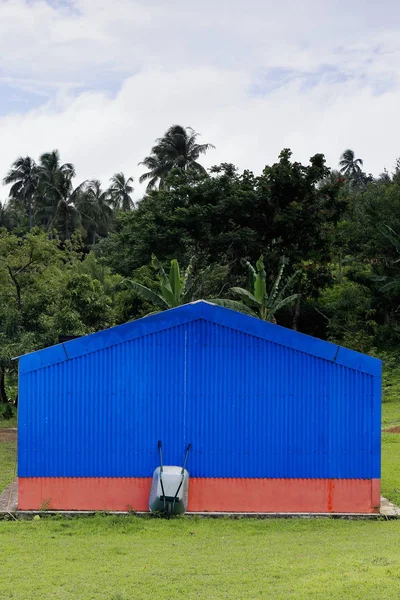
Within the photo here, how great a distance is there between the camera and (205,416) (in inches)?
554

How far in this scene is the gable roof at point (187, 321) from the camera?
46.4ft

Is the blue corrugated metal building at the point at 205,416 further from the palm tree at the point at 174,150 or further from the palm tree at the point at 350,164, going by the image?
the palm tree at the point at 350,164

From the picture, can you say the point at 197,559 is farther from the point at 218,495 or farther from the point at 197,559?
the point at 218,495

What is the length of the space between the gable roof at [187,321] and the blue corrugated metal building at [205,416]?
19 mm

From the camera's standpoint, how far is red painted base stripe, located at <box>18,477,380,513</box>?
13930mm

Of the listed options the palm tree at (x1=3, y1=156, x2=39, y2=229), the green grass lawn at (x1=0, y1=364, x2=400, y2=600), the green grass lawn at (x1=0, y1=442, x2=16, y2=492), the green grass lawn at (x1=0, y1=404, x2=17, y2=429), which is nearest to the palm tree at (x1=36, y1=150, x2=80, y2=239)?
the palm tree at (x1=3, y1=156, x2=39, y2=229)

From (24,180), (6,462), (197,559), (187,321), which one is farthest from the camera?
(24,180)

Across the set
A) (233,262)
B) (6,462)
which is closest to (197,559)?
(6,462)

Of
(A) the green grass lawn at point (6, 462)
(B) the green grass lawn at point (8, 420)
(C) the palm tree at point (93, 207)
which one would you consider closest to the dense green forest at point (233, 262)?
(B) the green grass lawn at point (8, 420)

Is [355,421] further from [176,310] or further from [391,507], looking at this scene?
[176,310]

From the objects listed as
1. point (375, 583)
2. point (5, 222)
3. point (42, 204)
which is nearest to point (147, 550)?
point (375, 583)

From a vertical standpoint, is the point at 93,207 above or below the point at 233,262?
above

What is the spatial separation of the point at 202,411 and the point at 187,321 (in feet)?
5.68

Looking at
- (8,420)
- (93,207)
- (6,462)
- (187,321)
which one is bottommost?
(8,420)
